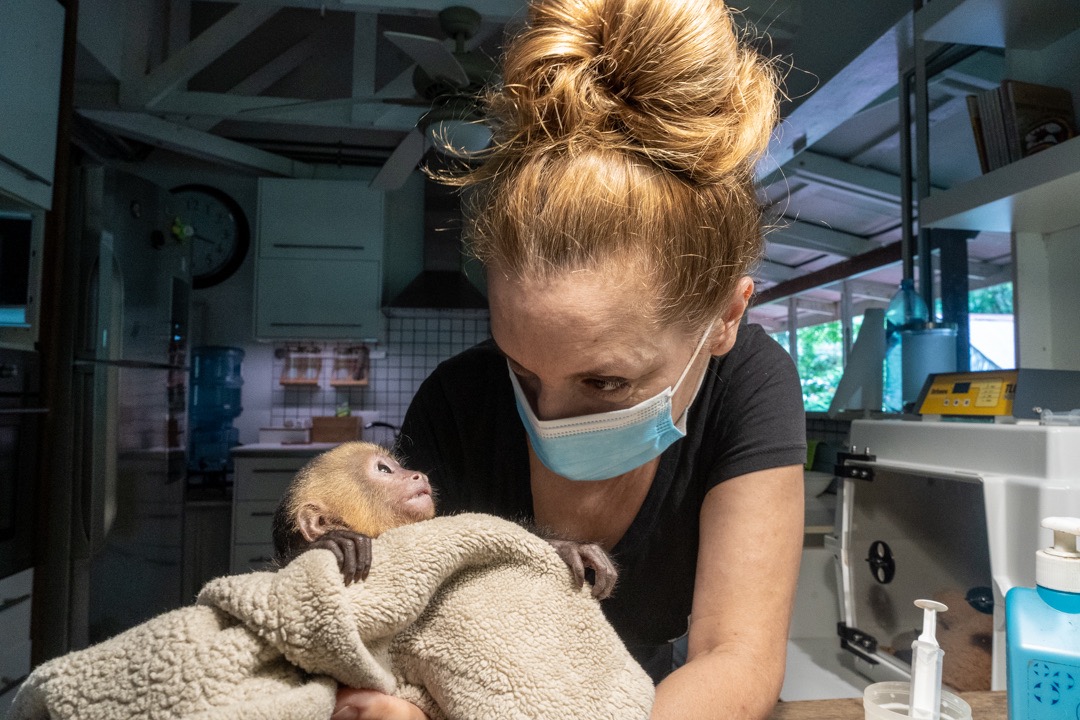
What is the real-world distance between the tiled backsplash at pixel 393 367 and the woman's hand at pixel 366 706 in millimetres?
4568

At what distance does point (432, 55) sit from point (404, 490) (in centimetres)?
200

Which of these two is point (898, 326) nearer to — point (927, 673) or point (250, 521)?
point (927, 673)

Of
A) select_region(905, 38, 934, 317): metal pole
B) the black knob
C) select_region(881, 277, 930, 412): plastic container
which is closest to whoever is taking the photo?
the black knob

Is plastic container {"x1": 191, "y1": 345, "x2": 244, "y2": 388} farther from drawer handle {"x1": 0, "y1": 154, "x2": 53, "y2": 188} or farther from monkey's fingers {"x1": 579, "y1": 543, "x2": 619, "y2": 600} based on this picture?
monkey's fingers {"x1": 579, "y1": 543, "x2": 619, "y2": 600}

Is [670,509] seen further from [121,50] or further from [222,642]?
[121,50]

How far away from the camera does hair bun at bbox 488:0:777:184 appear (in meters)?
0.69

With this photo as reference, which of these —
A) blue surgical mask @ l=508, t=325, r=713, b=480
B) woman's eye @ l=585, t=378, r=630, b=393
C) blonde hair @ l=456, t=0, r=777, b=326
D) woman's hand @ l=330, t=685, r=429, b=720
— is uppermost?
blonde hair @ l=456, t=0, r=777, b=326

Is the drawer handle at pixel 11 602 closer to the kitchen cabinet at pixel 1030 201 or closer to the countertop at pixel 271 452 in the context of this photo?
the countertop at pixel 271 452

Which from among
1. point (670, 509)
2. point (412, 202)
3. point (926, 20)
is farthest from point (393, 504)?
point (412, 202)

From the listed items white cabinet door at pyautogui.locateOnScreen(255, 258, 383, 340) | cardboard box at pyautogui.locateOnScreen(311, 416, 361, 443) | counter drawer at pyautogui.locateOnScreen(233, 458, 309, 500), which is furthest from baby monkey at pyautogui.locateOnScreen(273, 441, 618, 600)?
white cabinet door at pyautogui.locateOnScreen(255, 258, 383, 340)

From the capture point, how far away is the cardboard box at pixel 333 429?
4.61 metres

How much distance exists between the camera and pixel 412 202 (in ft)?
18.2

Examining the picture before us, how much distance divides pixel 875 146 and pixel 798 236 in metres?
1.36

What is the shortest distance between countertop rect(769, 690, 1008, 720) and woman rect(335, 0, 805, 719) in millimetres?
36
